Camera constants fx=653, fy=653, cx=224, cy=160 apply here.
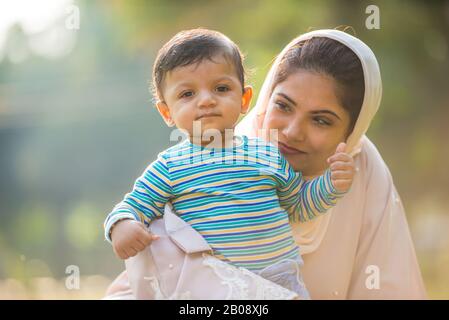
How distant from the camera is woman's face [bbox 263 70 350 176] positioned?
1948mm

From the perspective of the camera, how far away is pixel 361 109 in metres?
2.04

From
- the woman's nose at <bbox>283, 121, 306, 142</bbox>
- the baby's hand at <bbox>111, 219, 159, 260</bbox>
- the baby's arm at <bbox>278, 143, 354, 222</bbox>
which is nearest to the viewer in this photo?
the baby's hand at <bbox>111, 219, 159, 260</bbox>

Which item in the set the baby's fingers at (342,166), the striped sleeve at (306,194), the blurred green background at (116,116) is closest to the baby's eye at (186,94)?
the striped sleeve at (306,194)

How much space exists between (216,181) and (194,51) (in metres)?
0.34

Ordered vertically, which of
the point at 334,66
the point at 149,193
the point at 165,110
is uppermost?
the point at 334,66

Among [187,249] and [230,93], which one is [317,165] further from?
[187,249]

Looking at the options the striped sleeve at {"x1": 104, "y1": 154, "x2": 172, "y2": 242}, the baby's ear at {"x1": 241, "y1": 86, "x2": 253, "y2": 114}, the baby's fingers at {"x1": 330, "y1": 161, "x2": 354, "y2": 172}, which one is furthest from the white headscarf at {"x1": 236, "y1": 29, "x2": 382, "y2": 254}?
the striped sleeve at {"x1": 104, "y1": 154, "x2": 172, "y2": 242}

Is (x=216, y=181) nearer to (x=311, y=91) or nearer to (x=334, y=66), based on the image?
(x=311, y=91)

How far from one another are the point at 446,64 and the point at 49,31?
313cm

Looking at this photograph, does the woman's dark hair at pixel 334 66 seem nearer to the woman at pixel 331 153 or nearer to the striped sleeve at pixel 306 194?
the woman at pixel 331 153

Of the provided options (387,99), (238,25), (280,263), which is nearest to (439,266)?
(387,99)

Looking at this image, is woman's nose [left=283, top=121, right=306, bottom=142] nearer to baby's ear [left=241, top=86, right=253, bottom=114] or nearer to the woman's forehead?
the woman's forehead

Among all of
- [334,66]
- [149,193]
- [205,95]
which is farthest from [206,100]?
[334,66]

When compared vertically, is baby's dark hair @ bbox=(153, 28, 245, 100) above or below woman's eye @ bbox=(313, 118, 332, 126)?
above
